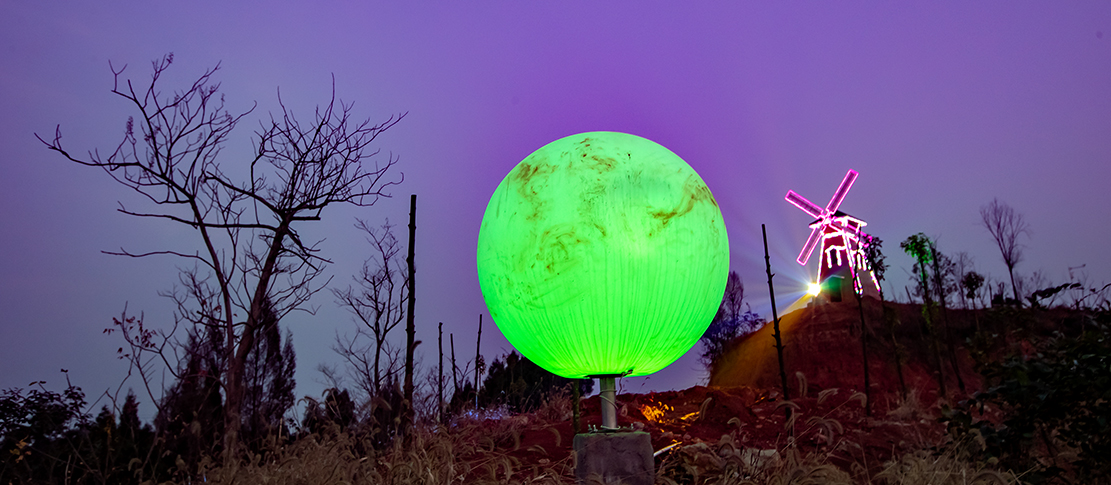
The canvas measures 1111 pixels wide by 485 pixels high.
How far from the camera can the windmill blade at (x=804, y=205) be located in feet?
86.4

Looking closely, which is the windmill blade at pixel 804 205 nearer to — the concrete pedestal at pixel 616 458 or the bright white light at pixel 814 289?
the bright white light at pixel 814 289

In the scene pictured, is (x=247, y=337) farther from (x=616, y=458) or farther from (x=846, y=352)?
(x=846, y=352)

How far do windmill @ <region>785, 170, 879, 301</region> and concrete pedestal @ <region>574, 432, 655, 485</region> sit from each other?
23.5m

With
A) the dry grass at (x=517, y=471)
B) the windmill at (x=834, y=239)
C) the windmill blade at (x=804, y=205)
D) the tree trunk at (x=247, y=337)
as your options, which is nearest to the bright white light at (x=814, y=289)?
the windmill at (x=834, y=239)

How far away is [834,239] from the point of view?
2591 centimetres

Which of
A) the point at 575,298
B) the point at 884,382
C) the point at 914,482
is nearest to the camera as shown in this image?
the point at 575,298

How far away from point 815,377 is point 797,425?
14613mm

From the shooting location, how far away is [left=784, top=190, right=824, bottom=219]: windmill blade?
26344 millimetres

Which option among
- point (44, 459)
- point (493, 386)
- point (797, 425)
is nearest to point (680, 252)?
point (797, 425)

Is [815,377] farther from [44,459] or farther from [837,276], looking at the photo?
[44,459]

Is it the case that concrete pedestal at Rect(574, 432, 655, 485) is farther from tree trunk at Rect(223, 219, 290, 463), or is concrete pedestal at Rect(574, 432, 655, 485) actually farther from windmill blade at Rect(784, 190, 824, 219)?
windmill blade at Rect(784, 190, 824, 219)

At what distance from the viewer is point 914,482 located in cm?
392

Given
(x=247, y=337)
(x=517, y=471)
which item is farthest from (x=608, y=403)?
(x=247, y=337)

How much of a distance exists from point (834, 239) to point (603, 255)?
25210 millimetres
